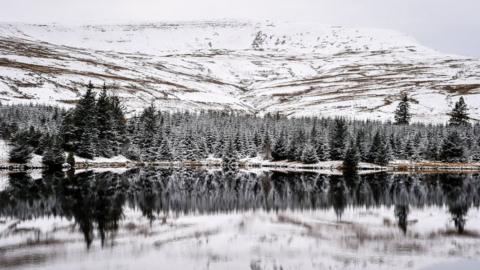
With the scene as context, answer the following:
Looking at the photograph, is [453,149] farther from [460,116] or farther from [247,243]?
[247,243]

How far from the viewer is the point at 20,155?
9956 centimetres

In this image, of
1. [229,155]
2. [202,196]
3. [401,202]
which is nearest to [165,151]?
[229,155]

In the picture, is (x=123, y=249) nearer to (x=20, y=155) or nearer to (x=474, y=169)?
(x=20, y=155)

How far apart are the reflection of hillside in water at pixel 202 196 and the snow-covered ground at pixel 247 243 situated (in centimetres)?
191

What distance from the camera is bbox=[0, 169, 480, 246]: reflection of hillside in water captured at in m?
47.3

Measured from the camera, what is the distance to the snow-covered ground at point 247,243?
101ft

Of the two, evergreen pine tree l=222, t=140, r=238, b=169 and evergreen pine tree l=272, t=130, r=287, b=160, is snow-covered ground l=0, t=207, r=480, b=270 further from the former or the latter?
evergreen pine tree l=272, t=130, r=287, b=160

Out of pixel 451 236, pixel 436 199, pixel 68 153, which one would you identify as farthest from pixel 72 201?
pixel 68 153

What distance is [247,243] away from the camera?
3672cm

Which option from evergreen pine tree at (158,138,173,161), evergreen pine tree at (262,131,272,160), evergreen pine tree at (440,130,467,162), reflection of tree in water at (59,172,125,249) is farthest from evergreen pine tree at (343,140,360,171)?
reflection of tree in water at (59,172,125,249)

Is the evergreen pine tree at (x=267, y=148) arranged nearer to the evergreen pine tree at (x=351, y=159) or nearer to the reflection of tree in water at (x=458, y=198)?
the evergreen pine tree at (x=351, y=159)

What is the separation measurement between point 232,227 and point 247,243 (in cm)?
640

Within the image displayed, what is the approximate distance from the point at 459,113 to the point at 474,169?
57671 mm

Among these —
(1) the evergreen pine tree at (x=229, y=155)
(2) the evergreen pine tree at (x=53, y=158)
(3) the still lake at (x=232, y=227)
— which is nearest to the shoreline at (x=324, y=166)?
(1) the evergreen pine tree at (x=229, y=155)
